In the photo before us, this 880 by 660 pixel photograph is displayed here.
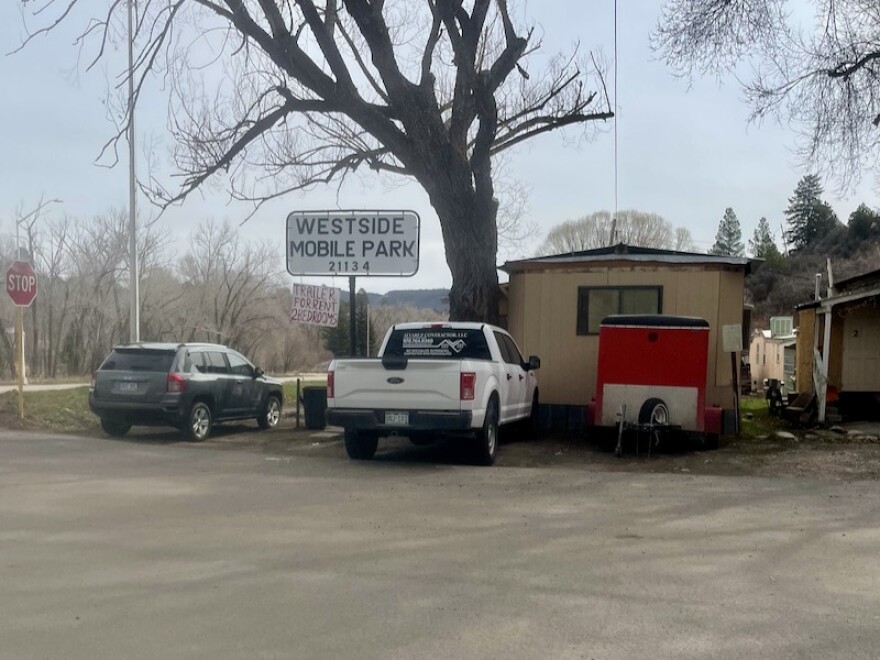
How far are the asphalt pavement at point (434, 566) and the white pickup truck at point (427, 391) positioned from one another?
84cm

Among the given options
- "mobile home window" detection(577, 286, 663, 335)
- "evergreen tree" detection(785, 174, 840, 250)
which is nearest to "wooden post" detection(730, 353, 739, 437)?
"mobile home window" detection(577, 286, 663, 335)

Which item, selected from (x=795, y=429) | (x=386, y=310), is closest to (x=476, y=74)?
(x=795, y=429)

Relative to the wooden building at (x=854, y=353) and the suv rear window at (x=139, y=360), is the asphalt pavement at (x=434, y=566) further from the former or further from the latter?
the wooden building at (x=854, y=353)

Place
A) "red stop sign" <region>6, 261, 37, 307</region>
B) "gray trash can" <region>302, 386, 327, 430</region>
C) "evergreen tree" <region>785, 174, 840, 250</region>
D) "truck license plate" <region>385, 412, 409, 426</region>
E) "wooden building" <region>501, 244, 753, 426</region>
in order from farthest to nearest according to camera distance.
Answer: "evergreen tree" <region>785, 174, 840, 250</region>, "gray trash can" <region>302, 386, 327, 430</region>, "red stop sign" <region>6, 261, 37, 307</region>, "wooden building" <region>501, 244, 753, 426</region>, "truck license plate" <region>385, 412, 409, 426</region>

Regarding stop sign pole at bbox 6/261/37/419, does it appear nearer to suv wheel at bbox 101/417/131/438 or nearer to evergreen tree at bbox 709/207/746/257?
suv wheel at bbox 101/417/131/438

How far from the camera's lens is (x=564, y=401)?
16391 millimetres

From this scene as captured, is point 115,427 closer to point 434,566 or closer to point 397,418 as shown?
point 397,418

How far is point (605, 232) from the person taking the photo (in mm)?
60000

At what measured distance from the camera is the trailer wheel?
12.8m

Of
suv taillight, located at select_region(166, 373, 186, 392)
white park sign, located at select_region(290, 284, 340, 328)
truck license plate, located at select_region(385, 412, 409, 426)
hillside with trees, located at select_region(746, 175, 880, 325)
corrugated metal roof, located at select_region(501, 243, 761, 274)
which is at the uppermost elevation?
hillside with trees, located at select_region(746, 175, 880, 325)

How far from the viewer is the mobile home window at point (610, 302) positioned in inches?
628

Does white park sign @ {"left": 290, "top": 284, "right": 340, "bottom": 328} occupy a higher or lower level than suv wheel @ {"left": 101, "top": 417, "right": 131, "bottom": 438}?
higher

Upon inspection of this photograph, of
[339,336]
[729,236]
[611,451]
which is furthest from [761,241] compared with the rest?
[611,451]

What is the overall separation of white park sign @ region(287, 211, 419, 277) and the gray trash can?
2.27m
